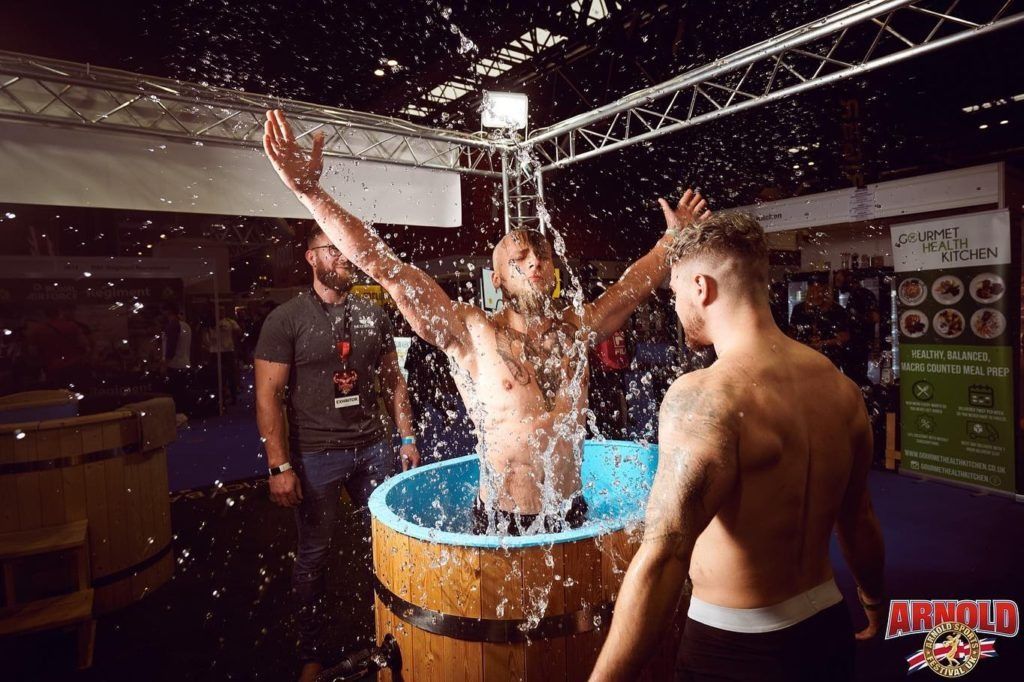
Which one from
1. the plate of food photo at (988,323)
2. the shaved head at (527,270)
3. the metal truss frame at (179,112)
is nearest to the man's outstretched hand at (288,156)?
the shaved head at (527,270)

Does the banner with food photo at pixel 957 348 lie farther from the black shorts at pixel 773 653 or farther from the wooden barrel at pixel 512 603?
the wooden barrel at pixel 512 603

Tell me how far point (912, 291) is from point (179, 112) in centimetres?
714

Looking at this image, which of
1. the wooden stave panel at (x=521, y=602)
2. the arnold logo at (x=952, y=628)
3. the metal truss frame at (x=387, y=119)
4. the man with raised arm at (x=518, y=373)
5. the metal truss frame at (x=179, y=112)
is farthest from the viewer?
the metal truss frame at (x=179, y=112)

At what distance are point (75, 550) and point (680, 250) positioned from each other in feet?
12.9

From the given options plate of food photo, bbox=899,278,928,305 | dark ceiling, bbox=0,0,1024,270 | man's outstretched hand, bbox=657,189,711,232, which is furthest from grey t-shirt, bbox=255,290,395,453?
plate of food photo, bbox=899,278,928,305

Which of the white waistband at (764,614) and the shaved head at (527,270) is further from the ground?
the shaved head at (527,270)

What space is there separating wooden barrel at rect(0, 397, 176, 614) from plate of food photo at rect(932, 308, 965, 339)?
697cm

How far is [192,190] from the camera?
4.70m

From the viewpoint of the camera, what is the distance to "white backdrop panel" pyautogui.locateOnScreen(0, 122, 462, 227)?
4.10 m

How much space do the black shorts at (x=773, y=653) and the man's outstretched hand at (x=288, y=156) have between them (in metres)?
2.07

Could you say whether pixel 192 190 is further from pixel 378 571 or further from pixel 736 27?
pixel 736 27

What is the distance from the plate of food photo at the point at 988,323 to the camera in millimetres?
5020

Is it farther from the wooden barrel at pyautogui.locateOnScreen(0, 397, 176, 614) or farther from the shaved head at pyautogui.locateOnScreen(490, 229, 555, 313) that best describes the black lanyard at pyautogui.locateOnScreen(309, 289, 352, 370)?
the wooden barrel at pyautogui.locateOnScreen(0, 397, 176, 614)

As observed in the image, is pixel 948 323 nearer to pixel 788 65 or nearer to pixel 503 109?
pixel 788 65
